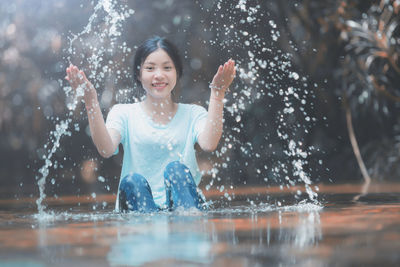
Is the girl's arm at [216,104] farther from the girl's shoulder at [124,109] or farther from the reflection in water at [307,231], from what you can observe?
the reflection in water at [307,231]

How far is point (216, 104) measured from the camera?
90.6 inches

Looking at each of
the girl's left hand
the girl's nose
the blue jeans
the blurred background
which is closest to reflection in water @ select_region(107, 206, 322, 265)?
the blue jeans

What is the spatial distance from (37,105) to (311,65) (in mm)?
2674

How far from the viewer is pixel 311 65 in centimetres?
587

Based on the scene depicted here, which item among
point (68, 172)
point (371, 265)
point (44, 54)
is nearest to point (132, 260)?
point (371, 265)

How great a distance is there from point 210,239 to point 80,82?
91 cm

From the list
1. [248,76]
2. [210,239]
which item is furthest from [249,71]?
[210,239]

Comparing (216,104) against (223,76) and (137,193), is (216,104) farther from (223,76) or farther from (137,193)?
→ (137,193)

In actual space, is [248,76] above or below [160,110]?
above

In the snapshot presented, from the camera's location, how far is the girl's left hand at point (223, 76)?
2254 mm

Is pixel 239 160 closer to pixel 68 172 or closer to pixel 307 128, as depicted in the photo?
pixel 307 128

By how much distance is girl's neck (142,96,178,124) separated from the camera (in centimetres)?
247

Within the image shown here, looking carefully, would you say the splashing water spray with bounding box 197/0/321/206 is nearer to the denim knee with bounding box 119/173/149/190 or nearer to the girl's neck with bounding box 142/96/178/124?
the girl's neck with bounding box 142/96/178/124

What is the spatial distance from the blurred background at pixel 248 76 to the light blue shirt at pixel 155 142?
2757 mm
